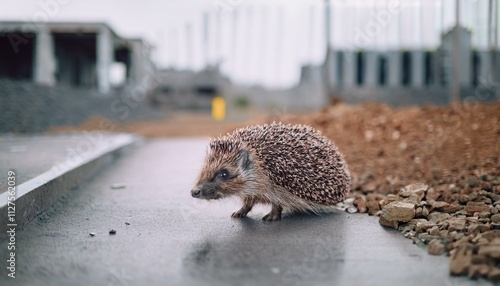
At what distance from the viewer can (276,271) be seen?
11.2 ft

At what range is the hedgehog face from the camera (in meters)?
5.18

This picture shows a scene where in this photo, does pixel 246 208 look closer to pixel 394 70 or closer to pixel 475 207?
pixel 475 207

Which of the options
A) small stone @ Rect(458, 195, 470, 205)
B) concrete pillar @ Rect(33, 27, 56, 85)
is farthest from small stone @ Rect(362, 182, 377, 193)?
concrete pillar @ Rect(33, 27, 56, 85)

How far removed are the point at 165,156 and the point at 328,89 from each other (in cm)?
752

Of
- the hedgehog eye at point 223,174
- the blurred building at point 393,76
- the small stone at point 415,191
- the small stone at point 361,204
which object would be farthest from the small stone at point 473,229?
the blurred building at point 393,76

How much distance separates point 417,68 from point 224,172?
14.5m

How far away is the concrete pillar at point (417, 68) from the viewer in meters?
17.8

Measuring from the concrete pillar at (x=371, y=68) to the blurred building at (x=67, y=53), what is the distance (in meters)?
18.0

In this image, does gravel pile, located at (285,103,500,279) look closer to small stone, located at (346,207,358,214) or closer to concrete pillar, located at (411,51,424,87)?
small stone, located at (346,207,358,214)

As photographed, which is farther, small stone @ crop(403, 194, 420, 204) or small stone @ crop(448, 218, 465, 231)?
small stone @ crop(403, 194, 420, 204)

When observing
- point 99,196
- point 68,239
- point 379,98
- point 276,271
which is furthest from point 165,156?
point 379,98

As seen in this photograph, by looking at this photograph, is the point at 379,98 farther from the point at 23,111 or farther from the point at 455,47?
the point at 23,111

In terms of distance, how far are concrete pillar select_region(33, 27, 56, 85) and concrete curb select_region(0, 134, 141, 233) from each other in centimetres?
2269

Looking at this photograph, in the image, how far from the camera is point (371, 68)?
18.1 metres
